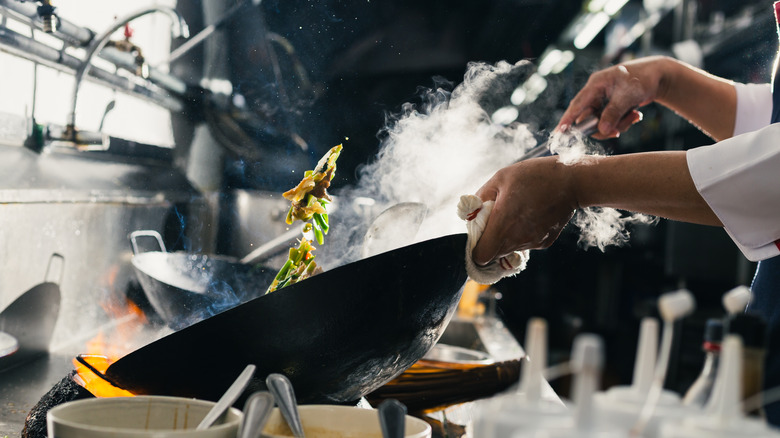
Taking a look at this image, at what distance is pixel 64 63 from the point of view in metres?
1.51

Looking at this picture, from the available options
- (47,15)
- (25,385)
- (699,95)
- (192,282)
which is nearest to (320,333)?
(192,282)

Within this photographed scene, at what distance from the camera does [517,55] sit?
1.93 m

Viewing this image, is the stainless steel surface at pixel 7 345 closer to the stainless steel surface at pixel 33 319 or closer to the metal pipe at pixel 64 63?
the stainless steel surface at pixel 33 319

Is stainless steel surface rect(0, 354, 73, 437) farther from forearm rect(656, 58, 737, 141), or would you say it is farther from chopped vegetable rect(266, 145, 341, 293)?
forearm rect(656, 58, 737, 141)

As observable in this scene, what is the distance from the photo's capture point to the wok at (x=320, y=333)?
0.81 metres

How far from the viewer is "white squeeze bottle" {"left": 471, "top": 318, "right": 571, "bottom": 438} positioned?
17.2 inches

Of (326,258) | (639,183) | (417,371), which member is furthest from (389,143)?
(639,183)

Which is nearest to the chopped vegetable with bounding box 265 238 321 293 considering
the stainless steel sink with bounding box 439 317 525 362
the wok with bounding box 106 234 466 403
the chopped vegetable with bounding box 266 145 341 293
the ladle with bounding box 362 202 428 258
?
the chopped vegetable with bounding box 266 145 341 293

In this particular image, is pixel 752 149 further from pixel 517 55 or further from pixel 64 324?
pixel 64 324

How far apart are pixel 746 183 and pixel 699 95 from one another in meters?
0.82

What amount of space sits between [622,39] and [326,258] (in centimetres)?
499

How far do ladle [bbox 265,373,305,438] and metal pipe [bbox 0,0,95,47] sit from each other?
105 centimetres

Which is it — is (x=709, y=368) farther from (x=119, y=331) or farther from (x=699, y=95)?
(x=119, y=331)

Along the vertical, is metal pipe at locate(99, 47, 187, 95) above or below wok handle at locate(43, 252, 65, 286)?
above
